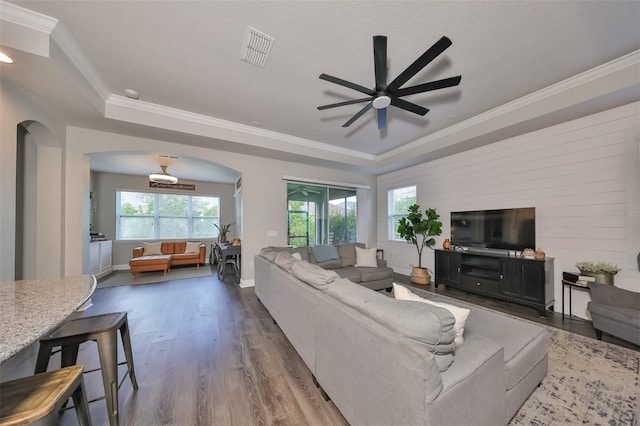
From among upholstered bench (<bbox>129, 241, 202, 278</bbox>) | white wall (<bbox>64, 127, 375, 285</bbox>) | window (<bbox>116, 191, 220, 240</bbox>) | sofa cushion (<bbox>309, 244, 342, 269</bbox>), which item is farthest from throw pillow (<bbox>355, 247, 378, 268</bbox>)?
window (<bbox>116, 191, 220, 240</bbox>)

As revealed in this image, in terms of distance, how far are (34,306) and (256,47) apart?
255cm

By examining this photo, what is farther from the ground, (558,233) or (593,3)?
(593,3)

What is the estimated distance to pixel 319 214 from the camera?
5.91 m

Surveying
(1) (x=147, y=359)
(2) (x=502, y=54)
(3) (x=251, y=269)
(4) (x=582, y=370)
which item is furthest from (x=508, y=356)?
Result: (3) (x=251, y=269)

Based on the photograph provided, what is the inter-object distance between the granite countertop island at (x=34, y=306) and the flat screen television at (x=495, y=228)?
4.96 meters

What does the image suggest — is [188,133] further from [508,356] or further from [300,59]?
[508,356]

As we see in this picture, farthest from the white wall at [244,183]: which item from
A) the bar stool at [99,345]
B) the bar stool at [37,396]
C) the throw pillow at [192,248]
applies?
the bar stool at [37,396]

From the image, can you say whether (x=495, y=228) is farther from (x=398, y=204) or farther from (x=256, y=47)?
(x=256, y=47)

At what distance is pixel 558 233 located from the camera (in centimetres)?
327

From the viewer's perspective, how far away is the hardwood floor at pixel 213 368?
152 cm

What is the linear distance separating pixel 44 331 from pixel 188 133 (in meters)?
3.41

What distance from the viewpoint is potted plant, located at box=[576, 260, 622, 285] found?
2.66 meters

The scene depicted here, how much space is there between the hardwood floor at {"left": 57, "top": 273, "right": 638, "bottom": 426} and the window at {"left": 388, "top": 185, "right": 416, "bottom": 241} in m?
2.71

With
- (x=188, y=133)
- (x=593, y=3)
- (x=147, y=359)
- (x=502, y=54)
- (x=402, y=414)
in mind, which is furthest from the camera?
(x=188, y=133)
